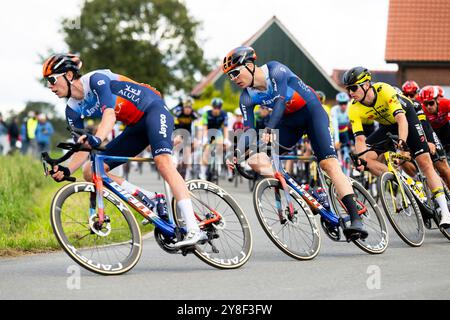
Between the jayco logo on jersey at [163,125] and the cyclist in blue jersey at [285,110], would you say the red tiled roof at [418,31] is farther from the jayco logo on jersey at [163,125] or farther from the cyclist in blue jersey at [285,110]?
the jayco logo on jersey at [163,125]

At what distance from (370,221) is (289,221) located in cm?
125

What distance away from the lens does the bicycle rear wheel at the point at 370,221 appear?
10406 mm

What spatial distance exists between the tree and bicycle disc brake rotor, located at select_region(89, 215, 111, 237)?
65.6m

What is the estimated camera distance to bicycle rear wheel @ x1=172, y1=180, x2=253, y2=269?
30.0ft

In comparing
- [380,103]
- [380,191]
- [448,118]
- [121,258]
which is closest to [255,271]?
[121,258]

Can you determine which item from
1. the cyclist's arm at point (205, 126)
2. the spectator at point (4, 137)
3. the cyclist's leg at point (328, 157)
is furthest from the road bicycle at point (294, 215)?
the spectator at point (4, 137)

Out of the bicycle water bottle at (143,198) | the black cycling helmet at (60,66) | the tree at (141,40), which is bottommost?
the bicycle water bottle at (143,198)

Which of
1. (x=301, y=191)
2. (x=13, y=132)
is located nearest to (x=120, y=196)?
(x=301, y=191)

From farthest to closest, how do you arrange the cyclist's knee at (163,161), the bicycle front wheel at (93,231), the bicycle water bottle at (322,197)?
the bicycle water bottle at (322,197) < the cyclist's knee at (163,161) < the bicycle front wheel at (93,231)

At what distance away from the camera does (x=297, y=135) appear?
405 inches

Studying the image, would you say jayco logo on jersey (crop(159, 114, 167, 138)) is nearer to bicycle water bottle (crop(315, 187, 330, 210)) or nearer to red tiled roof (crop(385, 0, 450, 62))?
bicycle water bottle (crop(315, 187, 330, 210))

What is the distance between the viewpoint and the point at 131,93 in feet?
29.2

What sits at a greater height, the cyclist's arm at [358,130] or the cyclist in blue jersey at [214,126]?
the cyclist in blue jersey at [214,126]

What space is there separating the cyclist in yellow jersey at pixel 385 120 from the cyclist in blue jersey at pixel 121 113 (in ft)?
9.19
